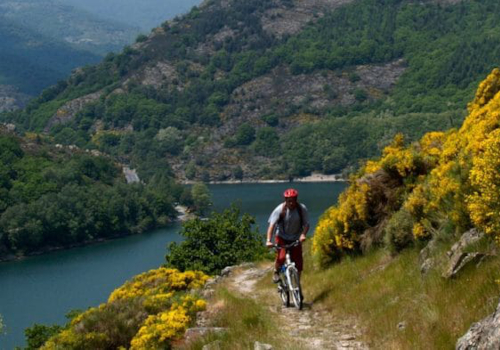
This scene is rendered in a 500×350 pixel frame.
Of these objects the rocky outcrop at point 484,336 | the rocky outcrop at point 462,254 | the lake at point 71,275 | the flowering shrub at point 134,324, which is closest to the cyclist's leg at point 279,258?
the flowering shrub at point 134,324

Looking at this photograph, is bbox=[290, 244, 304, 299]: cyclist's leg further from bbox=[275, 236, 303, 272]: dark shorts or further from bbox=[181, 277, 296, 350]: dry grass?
bbox=[181, 277, 296, 350]: dry grass

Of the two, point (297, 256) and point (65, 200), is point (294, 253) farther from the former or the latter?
point (65, 200)

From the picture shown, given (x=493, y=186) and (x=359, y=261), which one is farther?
(x=359, y=261)

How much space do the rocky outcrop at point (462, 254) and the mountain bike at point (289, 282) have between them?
3294 mm

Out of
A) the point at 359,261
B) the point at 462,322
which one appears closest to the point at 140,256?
the point at 359,261

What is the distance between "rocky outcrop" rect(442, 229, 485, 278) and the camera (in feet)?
34.4

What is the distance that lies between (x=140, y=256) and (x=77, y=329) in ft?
322

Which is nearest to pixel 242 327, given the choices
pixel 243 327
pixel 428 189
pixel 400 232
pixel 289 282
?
pixel 243 327

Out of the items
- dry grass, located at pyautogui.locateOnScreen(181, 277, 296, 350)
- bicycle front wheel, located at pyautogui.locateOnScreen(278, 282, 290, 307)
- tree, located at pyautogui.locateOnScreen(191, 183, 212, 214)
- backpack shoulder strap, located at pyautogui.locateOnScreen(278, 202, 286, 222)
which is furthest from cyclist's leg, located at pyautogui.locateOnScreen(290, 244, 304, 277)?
tree, located at pyautogui.locateOnScreen(191, 183, 212, 214)

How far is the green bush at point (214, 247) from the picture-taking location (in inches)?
1462

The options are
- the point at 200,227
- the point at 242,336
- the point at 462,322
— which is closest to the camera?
the point at 462,322

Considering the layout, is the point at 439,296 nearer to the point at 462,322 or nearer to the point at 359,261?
the point at 462,322

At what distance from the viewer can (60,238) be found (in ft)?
454

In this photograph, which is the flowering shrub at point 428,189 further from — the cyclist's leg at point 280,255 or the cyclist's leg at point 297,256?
the cyclist's leg at point 280,255
